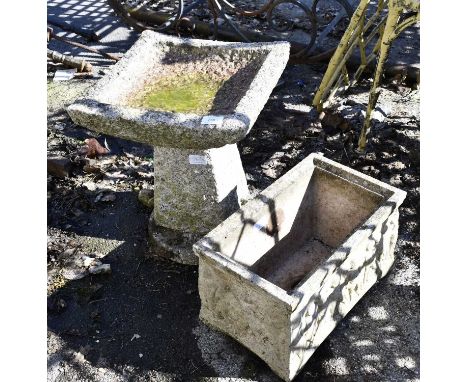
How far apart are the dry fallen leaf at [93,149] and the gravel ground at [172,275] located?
0.03 m

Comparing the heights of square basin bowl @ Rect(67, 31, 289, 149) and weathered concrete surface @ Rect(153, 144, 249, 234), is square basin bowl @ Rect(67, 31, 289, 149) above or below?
above

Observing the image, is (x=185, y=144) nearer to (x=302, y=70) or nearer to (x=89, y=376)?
(x=89, y=376)

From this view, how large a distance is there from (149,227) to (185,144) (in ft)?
3.31

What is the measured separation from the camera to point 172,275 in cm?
343

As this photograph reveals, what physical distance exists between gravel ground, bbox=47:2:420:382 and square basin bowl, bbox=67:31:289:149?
0.96m

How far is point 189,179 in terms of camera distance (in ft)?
10.9

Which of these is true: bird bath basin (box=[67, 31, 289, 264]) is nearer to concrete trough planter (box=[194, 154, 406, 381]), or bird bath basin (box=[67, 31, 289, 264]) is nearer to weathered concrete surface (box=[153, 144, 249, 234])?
weathered concrete surface (box=[153, 144, 249, 234])

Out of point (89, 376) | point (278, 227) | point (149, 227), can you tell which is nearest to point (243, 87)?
point (278, 227)

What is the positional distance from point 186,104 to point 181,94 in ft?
0.39

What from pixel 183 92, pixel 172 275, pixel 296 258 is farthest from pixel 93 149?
pixel 296 258

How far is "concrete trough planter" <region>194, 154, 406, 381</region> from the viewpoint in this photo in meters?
2.60

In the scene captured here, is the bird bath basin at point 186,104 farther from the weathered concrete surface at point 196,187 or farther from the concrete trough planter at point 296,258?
the concrete trough planter at point 296,258

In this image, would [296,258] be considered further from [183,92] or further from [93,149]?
[93,149]

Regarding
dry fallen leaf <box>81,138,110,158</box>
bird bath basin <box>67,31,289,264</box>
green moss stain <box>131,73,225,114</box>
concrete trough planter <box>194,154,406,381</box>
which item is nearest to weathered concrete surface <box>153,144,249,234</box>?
bird bath basin <box>67,31,289,264</box>
